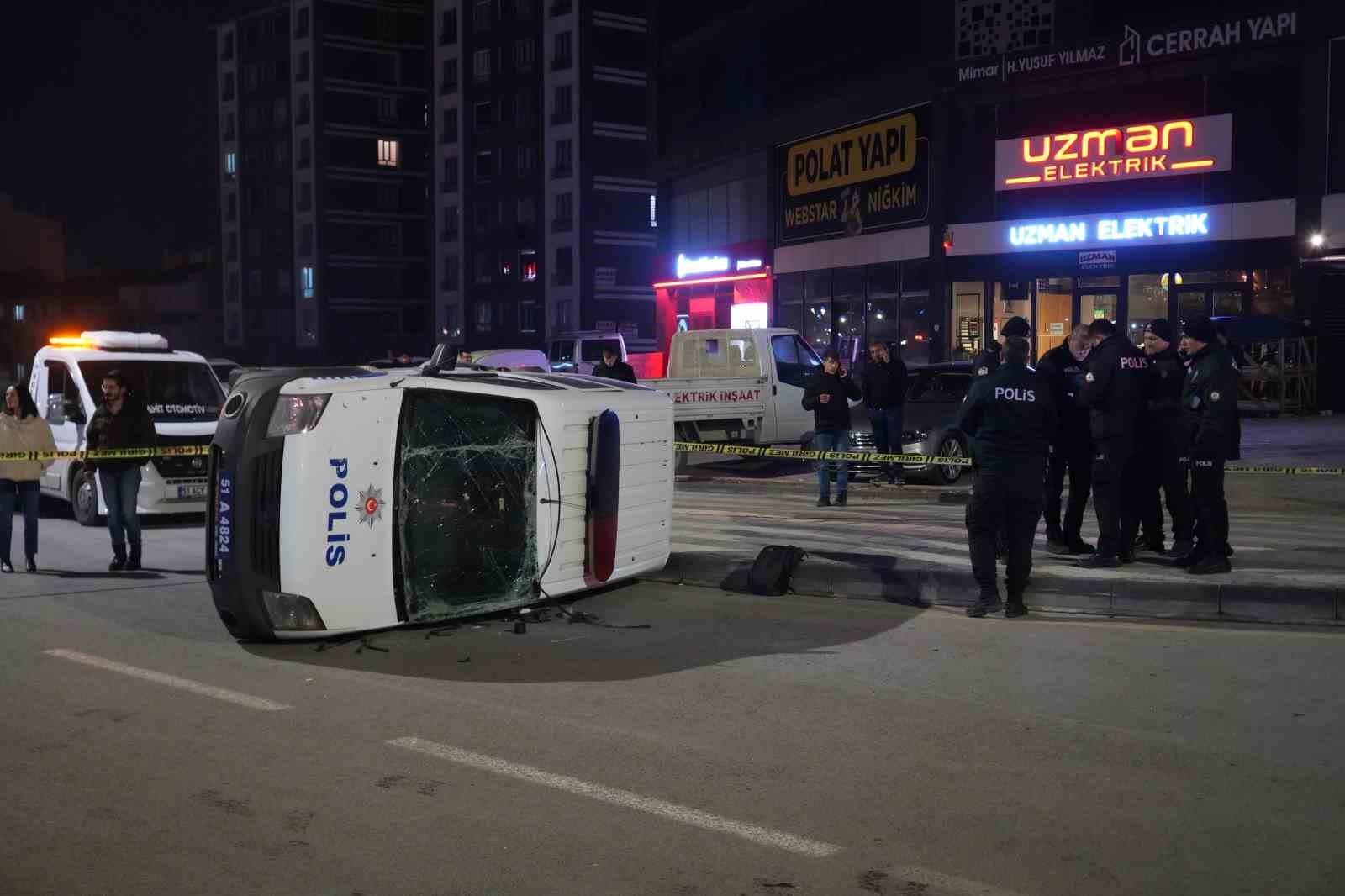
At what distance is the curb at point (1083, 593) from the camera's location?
29.0 feet

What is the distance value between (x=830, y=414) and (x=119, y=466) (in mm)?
7985

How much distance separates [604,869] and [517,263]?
6558cm

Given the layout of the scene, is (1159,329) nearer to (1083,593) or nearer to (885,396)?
(1083,593)

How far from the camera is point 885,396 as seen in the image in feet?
56.1

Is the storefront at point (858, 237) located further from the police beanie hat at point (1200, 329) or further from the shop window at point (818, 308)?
the police beanie hat at point (1200, 329)

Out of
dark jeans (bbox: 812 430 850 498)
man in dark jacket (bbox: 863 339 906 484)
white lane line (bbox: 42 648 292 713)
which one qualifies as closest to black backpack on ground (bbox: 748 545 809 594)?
white lane line (bbox: 42 648 292 713)

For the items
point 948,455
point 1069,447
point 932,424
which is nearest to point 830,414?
point 932,424

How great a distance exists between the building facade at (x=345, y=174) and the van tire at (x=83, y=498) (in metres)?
61.1

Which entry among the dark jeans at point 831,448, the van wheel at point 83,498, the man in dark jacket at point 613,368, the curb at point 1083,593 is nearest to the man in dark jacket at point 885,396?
the dark jeans at point 831,448

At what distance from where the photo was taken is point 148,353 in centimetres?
1650

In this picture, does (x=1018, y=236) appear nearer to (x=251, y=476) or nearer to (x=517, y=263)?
(x=251, y=476)

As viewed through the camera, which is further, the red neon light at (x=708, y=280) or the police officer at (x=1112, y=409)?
the red neon light at (x=708, y=280)

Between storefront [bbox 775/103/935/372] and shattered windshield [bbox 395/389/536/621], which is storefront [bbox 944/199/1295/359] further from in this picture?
shattered windshield [bbox 395/389/536/621]

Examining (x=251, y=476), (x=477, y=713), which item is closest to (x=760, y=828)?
(x=477, y=713)
